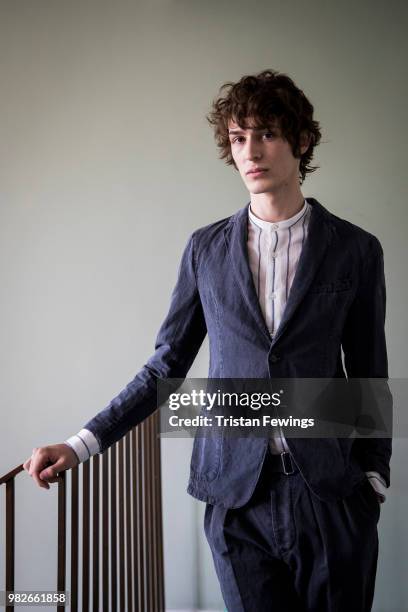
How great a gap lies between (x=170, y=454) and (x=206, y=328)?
1142 millimetres

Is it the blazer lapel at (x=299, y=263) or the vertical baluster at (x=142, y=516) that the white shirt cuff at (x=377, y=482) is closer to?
the blazer lapel at (x=299, y=263)

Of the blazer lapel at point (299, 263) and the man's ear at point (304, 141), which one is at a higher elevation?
the man's ear at point (304, 141)

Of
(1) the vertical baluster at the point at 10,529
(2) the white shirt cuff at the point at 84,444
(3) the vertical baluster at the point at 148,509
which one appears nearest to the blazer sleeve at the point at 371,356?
(2) the white shirt cuff at the point at 84,444

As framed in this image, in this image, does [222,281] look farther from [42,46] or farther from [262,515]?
[42,46]

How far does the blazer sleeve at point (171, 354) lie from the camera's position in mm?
1106

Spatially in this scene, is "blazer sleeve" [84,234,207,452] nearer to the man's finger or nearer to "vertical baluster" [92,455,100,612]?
the man's finger

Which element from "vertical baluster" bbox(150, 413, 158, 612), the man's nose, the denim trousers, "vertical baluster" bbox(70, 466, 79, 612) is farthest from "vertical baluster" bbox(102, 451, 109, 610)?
the man's nose

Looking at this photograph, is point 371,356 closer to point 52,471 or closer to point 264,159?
point 264,159

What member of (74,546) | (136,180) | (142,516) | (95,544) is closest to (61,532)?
(74,546)

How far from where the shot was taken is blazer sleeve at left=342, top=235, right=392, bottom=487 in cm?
109

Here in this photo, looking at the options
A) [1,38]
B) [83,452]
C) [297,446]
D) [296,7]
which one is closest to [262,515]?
[297,446]

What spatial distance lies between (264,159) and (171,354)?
0.43 m

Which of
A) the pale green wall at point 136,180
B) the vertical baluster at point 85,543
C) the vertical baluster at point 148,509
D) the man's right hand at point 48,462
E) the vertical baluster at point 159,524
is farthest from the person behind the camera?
the pale green wall at point 136,180

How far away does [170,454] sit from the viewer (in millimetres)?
2234
